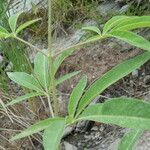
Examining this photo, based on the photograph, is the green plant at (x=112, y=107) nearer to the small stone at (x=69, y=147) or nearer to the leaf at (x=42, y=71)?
the leaf at (x=42, y=71)

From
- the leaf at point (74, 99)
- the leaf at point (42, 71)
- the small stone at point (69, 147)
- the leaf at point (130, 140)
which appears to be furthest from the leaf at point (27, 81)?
the small stone at point (69, 147)

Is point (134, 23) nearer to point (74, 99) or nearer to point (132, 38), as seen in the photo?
point (132, 38)

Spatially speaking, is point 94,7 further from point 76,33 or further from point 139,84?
point 139,84

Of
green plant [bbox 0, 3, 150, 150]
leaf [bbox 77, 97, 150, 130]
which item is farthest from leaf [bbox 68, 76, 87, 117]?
leaf [bbox 77, 97, 150, 130]

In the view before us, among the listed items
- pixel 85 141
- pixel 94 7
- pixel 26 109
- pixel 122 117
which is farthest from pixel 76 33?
pixel 122 117

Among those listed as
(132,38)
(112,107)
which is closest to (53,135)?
(112,107)
